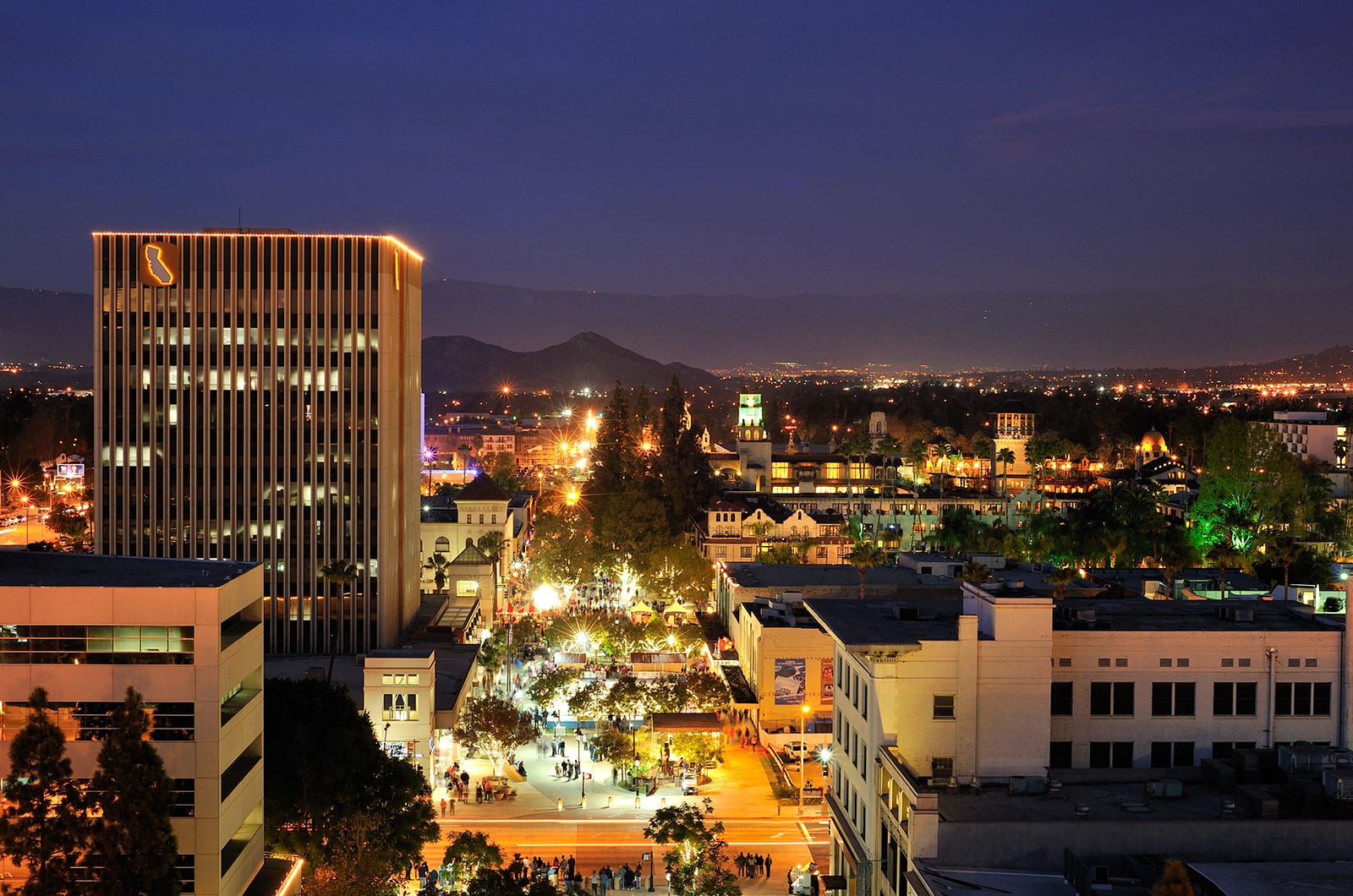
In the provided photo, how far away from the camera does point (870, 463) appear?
157250 mm

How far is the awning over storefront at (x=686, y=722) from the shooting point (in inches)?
2264

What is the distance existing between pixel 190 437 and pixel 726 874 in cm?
4700

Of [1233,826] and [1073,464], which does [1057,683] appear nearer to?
[1233,826]

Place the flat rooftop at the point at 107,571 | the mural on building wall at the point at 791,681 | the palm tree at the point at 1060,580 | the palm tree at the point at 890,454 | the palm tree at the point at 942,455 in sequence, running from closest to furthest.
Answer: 1. the flat rooftop at the point at 107,571
2. the mural on building wall at the point at 791,681
3. the palm tree at the point at 1060,580
4. the palm tree at the point at 890,454
5. the palm tree at the point at 942,455

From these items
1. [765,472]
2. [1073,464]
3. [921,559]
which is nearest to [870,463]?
[765,472]

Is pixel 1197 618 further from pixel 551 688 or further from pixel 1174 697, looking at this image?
pixel 551 688

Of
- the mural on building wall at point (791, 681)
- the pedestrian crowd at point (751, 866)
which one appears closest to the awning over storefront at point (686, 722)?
the mural on building wall at point (791, 681)

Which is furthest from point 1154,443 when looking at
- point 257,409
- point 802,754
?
point 802,754

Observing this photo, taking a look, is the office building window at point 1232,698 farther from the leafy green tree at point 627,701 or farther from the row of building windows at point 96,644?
the row of building windows at point 96,644

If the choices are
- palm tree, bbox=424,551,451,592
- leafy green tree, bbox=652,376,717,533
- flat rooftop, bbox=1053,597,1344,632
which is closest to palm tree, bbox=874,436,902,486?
leafy green tree, bbox=652,376,717,533

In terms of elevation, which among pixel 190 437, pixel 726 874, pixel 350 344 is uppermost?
pixel 350 344

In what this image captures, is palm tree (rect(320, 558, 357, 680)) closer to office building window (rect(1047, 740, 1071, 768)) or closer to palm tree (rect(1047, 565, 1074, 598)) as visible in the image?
palm tree (rect(1047, 565, 1074, 598))

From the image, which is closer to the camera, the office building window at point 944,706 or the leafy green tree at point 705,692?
the office building window at point 944,706

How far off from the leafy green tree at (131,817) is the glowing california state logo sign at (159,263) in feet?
156
